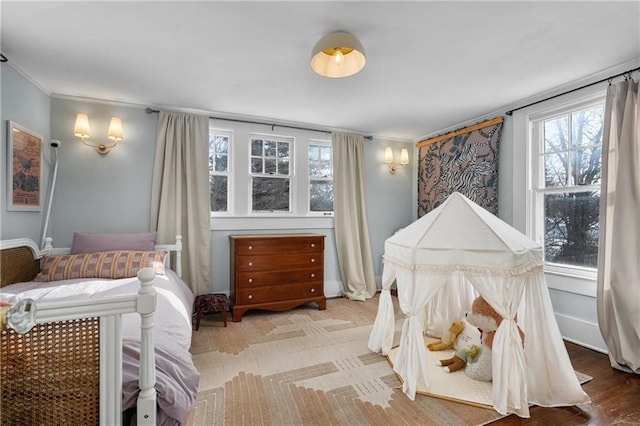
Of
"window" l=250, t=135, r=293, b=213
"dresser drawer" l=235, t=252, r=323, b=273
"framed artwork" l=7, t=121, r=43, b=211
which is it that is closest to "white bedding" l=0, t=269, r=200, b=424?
"framed artwork" l=7, t=121, r=43, b=211

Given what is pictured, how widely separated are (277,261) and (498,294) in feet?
8.10

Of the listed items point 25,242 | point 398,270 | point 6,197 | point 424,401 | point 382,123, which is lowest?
point 424,401

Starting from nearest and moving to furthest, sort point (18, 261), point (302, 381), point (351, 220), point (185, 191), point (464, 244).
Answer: point (464, 244) → point (302, 381) → point (18, 261) → point (185, 191) → point (351, 220)

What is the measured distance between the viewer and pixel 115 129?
3.28 meters

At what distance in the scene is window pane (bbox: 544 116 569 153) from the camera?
319 centimetres

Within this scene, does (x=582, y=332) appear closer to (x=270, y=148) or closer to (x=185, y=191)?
(x=270, y=148)

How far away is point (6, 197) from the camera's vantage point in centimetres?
254

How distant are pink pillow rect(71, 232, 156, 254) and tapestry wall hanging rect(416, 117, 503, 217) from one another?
3910 millimetres

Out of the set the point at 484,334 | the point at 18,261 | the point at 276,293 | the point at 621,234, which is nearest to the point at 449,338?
the point at 484,334

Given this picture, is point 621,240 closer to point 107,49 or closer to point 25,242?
point 107,49

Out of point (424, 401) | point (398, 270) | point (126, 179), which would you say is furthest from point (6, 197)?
point (424, 401)

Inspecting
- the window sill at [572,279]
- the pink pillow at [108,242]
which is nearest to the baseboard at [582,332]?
the window sill at [572,279]

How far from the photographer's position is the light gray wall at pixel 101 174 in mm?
3291

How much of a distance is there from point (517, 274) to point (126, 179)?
12.9 ft
